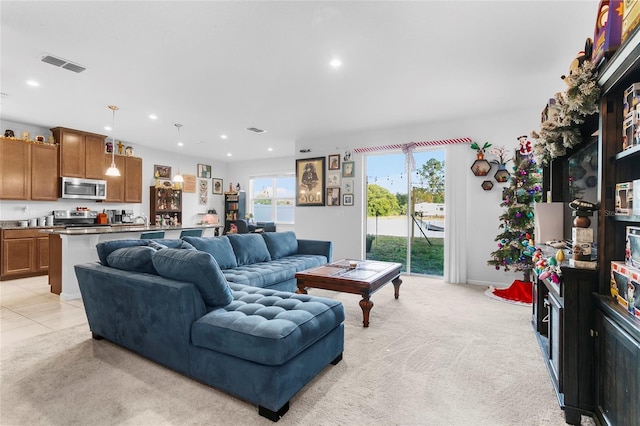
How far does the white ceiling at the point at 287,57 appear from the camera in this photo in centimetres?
240

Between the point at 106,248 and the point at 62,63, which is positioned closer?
the point at 106,248

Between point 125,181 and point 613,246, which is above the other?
point 125,181

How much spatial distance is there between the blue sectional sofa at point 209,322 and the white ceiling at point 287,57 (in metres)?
1.86

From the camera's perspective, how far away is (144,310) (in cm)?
219

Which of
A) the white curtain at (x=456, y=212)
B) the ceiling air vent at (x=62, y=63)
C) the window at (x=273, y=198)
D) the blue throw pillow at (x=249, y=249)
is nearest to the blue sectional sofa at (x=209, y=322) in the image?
the blue throw pillow at (x=249, y=249)

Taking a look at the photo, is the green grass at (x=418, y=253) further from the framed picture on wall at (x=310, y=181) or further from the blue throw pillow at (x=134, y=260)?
the blue throw pillow at (x=134, y=260)

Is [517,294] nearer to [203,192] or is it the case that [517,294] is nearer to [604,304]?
[604,304]

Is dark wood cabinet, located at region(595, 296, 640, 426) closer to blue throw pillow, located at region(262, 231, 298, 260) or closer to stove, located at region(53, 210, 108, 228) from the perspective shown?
blue throw pillow, located at region(262, 231, 298, 260)

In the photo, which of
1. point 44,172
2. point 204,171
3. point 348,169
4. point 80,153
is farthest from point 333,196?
point 44,172

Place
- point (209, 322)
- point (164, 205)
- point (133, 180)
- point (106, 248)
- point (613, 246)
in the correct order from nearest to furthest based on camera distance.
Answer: point (613, 246), point (209, 322), point (106, 248), point (133, 180), point (164, 205)

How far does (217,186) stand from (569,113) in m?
8.83

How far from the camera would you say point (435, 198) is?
5.40m

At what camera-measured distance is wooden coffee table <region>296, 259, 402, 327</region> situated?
→ 9.96 feet

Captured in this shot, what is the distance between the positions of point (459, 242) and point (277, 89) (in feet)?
11.8
